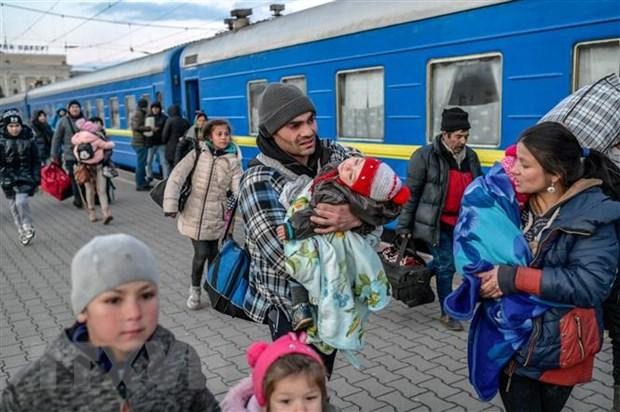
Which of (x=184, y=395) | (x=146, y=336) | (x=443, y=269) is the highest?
(x=146, y=336)

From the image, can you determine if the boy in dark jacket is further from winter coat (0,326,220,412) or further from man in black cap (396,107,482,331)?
winter coat (0,326,220,412)

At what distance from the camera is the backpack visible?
8930mm

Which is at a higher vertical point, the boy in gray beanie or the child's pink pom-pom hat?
the boy in gray beanie

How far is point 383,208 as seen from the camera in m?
Result: 2.28

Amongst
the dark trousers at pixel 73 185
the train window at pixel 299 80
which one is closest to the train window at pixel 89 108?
the dark trousers at pixel 73 185

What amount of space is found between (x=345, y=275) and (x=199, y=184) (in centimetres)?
303

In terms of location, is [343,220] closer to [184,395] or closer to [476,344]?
[476,344]

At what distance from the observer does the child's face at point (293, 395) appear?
1938 millimetres

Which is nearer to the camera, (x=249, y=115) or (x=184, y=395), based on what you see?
(x=184, y=395)

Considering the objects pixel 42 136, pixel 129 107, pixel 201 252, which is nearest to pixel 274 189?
pixel 201 252

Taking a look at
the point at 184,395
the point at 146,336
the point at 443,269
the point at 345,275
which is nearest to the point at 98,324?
the point at 146,336

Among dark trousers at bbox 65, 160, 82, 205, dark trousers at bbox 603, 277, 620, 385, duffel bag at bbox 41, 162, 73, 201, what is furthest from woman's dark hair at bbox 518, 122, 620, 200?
dark trousers at bbox 65, 160, 82, 205

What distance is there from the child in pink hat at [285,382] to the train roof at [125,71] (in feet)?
37.2

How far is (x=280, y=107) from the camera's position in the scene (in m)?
2.33
